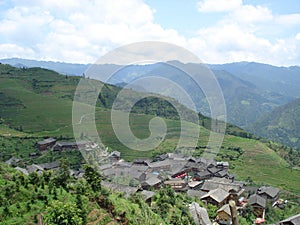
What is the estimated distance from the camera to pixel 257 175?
137 feet

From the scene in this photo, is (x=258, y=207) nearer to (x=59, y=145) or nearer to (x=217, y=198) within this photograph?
(x=217, y=198)

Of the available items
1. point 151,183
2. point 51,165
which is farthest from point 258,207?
point 51,165

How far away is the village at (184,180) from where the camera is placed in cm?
2603

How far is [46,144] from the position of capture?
1736 inches

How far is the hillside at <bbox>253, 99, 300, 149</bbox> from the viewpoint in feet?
388

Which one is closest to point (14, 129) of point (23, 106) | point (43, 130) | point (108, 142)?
point (43, 130)

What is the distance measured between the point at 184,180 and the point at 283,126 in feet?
353

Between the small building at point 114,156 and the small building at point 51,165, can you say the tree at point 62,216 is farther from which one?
the small building at point 114,156

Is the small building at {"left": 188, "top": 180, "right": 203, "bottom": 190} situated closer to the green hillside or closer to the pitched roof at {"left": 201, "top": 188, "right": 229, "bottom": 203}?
the pitched roof at {"left": 201, "top": 188, "right": 229, "bottom": 203}

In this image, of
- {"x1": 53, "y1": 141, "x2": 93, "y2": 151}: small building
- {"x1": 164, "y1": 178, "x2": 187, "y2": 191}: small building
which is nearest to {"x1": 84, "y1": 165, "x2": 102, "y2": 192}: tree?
{"x1": 164, "y1": 178, "x2": 187, "y2": 191}: small building

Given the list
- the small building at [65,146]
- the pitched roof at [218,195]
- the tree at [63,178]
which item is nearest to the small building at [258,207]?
the pitched roof at [218,195]

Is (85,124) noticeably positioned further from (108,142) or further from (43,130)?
(43,130)

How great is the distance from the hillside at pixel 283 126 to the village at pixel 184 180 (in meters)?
82.6

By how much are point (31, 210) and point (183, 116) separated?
2403 inches
